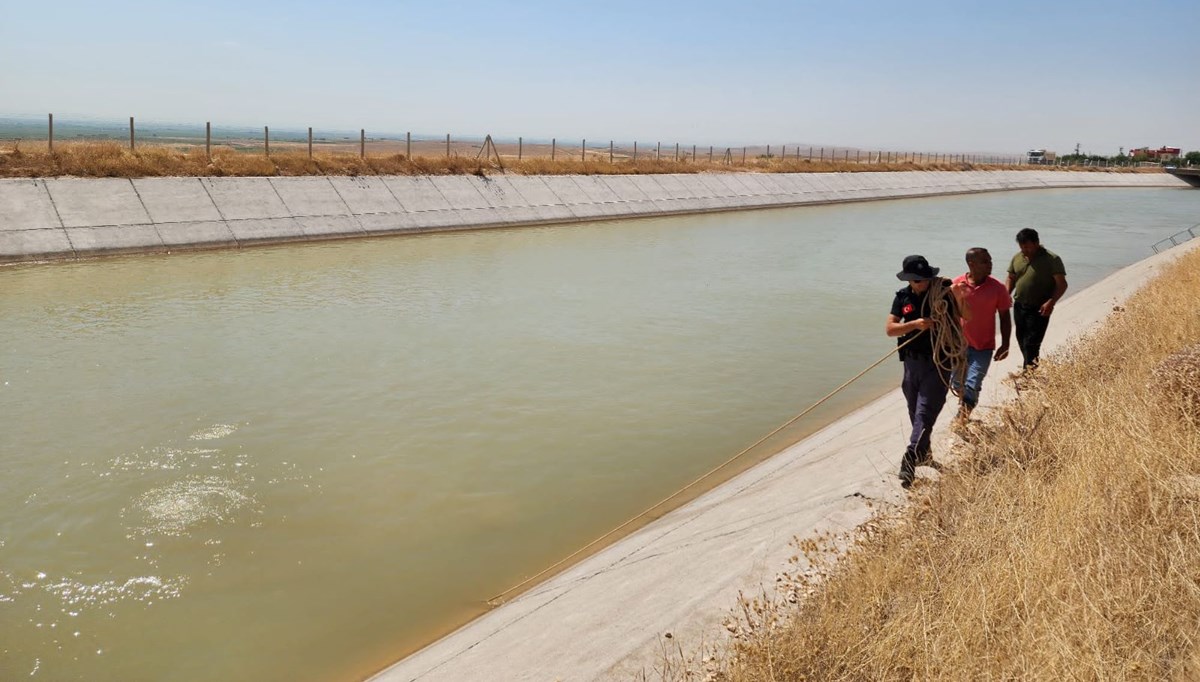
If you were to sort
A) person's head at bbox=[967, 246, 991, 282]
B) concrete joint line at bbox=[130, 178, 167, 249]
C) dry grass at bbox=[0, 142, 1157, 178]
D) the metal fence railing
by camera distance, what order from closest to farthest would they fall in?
person's head at bbox=[967, 246, 991, 282], concrete joint line at bbox=[130, 178, 167, 249], dry grass at bbox=[0, 142, 1157, 178], the metal fence railing

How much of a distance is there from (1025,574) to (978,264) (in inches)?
145

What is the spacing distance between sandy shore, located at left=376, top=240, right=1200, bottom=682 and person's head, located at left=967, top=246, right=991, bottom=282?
1.45 m

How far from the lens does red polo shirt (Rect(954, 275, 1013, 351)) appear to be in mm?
7500

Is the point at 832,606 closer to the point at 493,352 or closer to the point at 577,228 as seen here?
the point at 493,352

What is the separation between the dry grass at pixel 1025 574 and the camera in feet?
12.7

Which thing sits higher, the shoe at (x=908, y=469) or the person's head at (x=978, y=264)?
the person's head at (x=978, y=264)

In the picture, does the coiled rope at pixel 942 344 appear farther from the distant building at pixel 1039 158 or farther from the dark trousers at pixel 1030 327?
the distant building at pixel 1039 158

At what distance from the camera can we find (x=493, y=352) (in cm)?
1372

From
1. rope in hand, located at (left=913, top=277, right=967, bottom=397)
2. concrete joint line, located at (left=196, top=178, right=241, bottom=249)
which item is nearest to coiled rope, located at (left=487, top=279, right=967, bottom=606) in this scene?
rope in hand, located at (left=913, top=277, right=967, bottom=397)

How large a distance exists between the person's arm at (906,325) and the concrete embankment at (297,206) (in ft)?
70.1

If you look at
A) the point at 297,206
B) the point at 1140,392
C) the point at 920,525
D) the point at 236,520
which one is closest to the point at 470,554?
the point at 236,520

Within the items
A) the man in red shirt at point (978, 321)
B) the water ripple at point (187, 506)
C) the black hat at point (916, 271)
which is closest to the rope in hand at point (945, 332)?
the black hat at point (916, 271)

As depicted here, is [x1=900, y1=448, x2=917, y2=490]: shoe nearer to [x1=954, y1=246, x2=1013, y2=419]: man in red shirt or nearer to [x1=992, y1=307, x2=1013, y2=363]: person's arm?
[x1=954, y1=246, x2=1013, y2=419]: man in red shirt

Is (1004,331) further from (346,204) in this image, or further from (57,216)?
(346,204)
